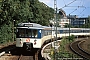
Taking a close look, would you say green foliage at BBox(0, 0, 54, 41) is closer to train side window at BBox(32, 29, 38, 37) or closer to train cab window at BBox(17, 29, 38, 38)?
train cab window at BBox(17, 29, 38, 38)

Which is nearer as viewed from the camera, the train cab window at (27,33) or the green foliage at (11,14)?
the train cab window at (27,33)

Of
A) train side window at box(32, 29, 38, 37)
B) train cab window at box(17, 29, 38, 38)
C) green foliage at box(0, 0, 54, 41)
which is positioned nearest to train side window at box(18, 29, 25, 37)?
train cab window at box(17, 29, 38, 38)

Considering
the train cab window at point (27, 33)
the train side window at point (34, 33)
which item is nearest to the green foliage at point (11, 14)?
the train cab window at point (27, 33)

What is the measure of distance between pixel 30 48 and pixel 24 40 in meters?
0.84

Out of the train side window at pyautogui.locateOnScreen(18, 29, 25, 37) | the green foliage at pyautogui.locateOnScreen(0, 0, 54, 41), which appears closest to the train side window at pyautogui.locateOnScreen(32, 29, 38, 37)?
the train side window at pyautogui.locateOnScreen(18, 29, 25, 37)

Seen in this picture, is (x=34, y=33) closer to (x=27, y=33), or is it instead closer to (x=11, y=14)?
(x=27, y=33)

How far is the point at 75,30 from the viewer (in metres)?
70.2

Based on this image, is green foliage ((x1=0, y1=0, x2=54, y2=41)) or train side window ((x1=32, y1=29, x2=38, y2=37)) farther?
green foliage ((x1=0, y1=0, x2=54, y2=41))

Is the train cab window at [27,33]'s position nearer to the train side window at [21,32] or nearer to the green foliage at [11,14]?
the train side window at [21,32]

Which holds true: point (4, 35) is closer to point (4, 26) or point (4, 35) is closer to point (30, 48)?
point (4, 26)

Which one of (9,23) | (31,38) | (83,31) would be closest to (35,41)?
(31,38)

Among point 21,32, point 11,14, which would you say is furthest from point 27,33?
point 11,14

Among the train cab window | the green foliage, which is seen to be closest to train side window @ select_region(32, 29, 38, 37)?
the train cab window

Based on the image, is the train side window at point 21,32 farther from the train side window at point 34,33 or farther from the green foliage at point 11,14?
the green foliage at point 11,14
